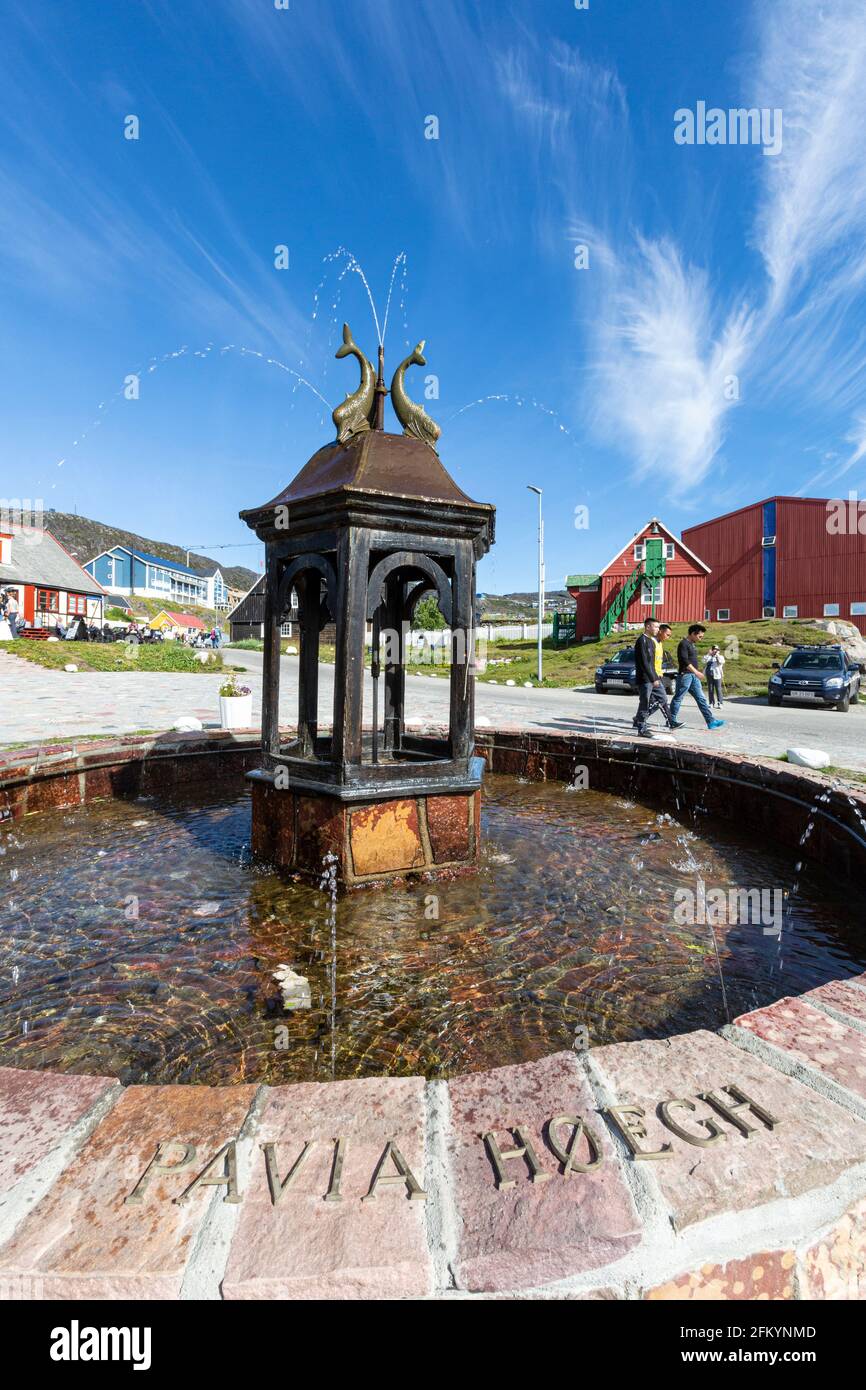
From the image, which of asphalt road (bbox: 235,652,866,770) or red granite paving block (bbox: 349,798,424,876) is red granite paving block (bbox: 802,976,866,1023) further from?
asphalt road (bbox: 235,652,866,770)

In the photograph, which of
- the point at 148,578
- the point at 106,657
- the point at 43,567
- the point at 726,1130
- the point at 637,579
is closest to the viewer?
the point at 726,1130

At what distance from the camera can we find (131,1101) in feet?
4.96

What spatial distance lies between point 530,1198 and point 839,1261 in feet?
→ 1.98

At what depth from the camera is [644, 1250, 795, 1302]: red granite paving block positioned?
1.16 metres

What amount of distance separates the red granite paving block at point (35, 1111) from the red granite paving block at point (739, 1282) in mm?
1215

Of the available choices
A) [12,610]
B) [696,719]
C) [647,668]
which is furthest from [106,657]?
[647,668]

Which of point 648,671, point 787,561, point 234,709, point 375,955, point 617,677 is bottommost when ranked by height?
point 375,955

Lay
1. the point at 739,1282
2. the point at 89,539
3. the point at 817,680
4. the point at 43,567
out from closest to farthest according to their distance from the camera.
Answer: the point at 739,1282, the point at 817,680, the point at 43,567, the point at 89,539

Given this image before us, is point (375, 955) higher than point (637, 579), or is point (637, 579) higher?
point (637, 579)

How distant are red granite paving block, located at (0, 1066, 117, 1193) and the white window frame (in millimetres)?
40226

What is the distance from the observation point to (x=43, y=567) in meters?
45.8

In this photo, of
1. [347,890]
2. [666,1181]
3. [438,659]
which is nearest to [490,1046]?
[666,1181]

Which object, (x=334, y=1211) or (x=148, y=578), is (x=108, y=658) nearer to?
(x=334, y=1211)

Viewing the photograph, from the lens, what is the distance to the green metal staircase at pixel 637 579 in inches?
1515
